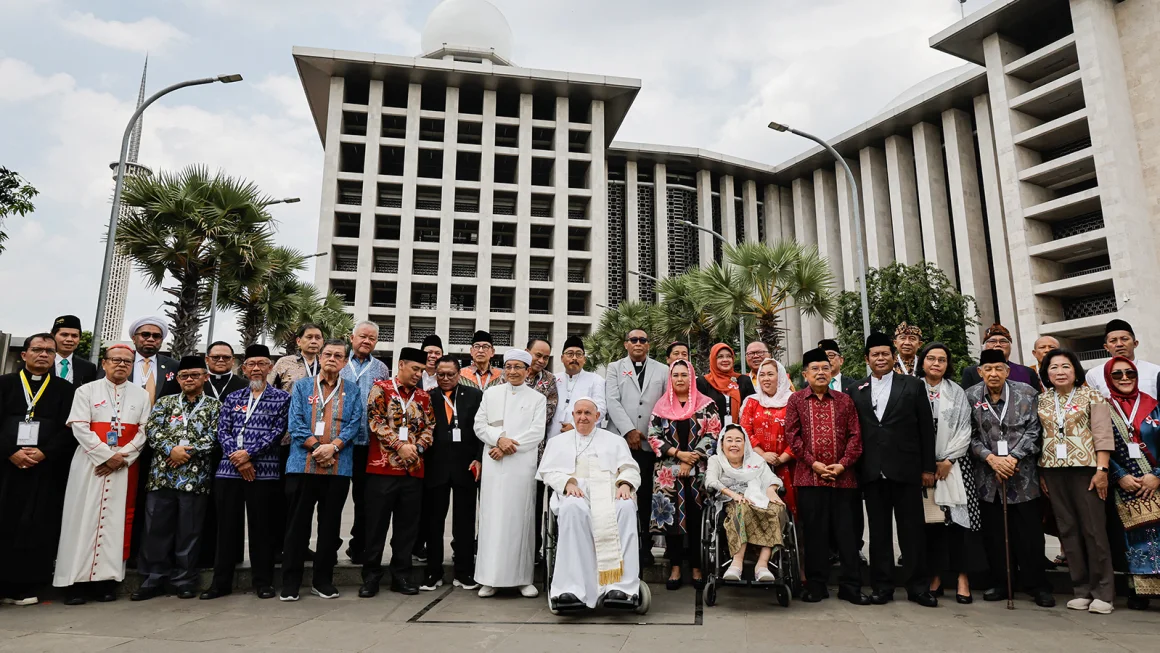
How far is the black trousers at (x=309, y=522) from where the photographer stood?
5.72 meters

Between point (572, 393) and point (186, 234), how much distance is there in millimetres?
10317

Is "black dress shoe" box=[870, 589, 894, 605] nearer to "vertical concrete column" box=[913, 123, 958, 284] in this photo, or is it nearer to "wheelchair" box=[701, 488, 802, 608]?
"wheelchair" box=[701, 488, 802, 608]

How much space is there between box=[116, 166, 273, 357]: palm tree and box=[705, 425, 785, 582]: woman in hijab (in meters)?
11.6

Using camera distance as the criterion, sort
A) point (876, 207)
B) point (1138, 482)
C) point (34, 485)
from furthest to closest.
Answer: point (876, 207) → point (34, 485) → point (1138, 482)

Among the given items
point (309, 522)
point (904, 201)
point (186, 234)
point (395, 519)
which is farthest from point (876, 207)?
point (309, 522)

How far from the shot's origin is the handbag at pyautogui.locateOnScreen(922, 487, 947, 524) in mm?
5676

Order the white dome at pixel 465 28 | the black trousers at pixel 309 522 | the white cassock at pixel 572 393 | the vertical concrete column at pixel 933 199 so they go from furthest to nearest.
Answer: the white dome at pixel 465 28 < the vertical concrete column at pixel 933 199 < the white cassock at pixel 572 393 < the black trousers at pixel 309 522

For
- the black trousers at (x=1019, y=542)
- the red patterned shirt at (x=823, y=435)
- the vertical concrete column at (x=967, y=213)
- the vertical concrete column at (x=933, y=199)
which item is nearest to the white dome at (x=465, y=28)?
the vertical concrete column at (x=933, y=199)

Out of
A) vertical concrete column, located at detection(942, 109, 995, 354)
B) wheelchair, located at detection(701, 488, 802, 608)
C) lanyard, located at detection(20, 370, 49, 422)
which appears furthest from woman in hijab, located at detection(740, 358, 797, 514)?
vertical concrete column, located at detection(942, 109, 995, 354)

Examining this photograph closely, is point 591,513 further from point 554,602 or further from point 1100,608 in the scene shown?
point 1100,608

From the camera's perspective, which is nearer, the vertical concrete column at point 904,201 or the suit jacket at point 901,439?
the suit jacket at point 901,439

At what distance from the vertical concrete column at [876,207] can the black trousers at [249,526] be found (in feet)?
137

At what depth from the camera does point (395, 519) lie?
6.05m

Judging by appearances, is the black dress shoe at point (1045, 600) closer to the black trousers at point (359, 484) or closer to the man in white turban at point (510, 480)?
the man in white turban at point (510, 480)
